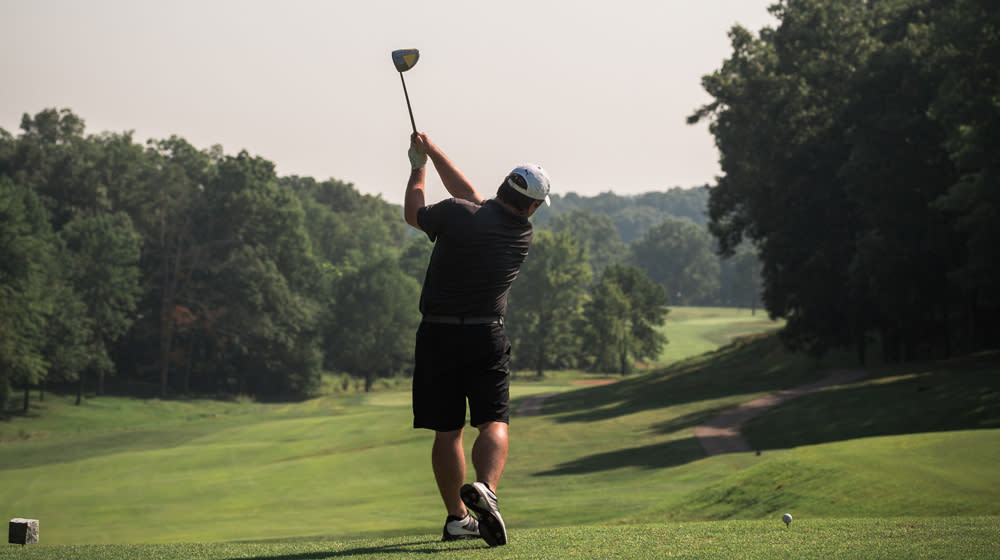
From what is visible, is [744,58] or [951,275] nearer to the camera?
[951,275]

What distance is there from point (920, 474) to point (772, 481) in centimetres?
208

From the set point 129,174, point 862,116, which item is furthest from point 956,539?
point 129,174

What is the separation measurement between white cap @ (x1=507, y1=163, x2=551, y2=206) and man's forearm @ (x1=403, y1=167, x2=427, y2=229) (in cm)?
60

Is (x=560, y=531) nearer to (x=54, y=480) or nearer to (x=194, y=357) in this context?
(x=54, y=480)

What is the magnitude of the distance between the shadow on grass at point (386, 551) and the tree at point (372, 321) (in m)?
82.3

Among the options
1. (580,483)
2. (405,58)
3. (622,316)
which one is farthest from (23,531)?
(622,316)

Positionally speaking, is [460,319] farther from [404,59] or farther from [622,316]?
[622,316]

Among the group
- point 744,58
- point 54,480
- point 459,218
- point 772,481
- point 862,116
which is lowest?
point 54,480

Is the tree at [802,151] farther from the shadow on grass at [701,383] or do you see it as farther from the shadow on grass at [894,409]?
the shadow on grass at [894,409]

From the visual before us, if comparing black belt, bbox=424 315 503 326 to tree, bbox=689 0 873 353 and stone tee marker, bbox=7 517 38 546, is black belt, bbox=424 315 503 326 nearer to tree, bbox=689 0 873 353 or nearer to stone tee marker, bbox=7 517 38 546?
stone tee marker, bbox=7 517 38 546

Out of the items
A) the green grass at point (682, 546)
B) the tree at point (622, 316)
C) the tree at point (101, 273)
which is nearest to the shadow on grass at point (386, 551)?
the green grass at point (682, 546)

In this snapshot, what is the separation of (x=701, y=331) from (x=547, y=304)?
39.3m

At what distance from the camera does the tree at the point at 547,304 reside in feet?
334

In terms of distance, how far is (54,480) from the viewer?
29.4 meters
